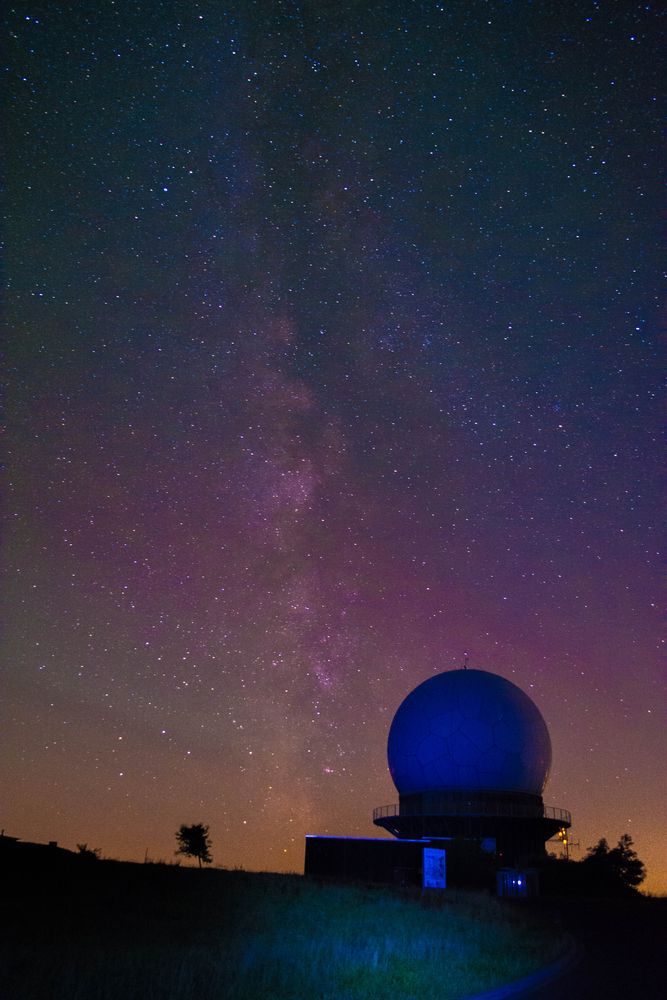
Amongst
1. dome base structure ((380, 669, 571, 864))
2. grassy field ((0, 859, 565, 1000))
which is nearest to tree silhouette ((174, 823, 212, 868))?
dome base structure ((380, 669, 571, 864))

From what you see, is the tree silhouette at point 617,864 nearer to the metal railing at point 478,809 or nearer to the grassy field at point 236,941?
the metal railing at point 478,809

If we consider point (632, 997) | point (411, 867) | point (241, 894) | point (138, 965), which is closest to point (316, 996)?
point (138, 965)

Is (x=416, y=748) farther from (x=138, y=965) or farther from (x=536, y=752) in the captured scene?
(x=138, y=965)

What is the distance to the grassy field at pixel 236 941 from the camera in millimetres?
7844

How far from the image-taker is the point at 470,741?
45.1 m

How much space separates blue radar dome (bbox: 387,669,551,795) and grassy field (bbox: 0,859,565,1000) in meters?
25.5

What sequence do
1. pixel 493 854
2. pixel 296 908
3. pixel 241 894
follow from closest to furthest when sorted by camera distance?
pixel 296 908 < pixel 241 894 < pixel 493 854

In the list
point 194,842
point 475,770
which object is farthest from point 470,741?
point 194,842

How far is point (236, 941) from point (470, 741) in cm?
3642

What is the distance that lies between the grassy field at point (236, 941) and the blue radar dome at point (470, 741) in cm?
2547

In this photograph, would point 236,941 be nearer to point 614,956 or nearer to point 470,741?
point 614,956

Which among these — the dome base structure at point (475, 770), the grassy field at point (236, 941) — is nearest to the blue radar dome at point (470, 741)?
the dome base structure at point (475, 770)

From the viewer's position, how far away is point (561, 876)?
41969 mm

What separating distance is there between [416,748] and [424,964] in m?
37.0
